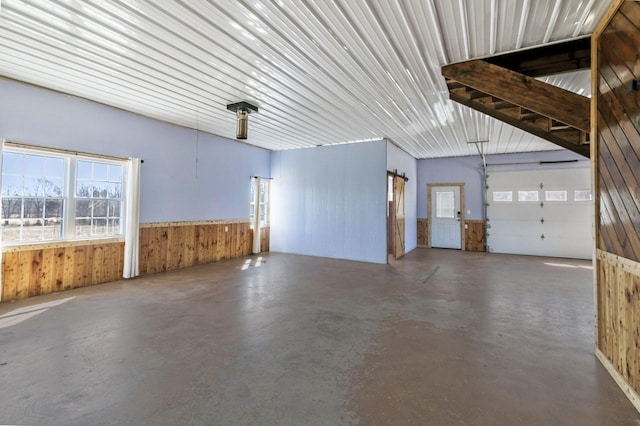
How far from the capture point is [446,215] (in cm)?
963

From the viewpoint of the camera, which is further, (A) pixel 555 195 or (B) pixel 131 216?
(A) pixel 555 195

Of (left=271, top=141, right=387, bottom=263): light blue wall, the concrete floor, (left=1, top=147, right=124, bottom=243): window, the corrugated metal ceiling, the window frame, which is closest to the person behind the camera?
the concrete floor

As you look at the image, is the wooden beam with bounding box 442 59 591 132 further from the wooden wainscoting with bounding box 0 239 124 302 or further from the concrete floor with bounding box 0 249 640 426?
the wooden wainscoting with bounding box 0 239 124 302

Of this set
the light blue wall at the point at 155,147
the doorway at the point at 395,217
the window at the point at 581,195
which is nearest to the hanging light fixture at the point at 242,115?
the light blue wall at the point at 155,147

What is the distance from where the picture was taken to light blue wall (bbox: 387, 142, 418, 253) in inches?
309

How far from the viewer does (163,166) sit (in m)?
5.87

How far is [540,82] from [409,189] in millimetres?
6103

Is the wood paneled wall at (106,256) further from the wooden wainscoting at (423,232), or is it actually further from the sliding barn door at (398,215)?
the wooden wainscoting at (423,232)

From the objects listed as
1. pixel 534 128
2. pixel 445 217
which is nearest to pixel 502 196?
pixel 445 217

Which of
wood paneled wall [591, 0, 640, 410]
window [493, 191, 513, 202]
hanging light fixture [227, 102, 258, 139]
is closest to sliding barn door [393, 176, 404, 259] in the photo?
window [493, 191, 513, 202]

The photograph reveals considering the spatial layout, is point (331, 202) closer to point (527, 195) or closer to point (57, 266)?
point (57, 266)

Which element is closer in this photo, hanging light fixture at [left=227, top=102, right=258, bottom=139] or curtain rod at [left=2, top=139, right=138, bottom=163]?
curtain rod at [left=2, top=139, right=138, bottom=163]

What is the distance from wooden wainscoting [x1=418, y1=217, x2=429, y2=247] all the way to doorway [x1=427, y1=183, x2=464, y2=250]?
0.43ft

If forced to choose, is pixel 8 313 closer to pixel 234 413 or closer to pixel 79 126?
pixel 79 126
